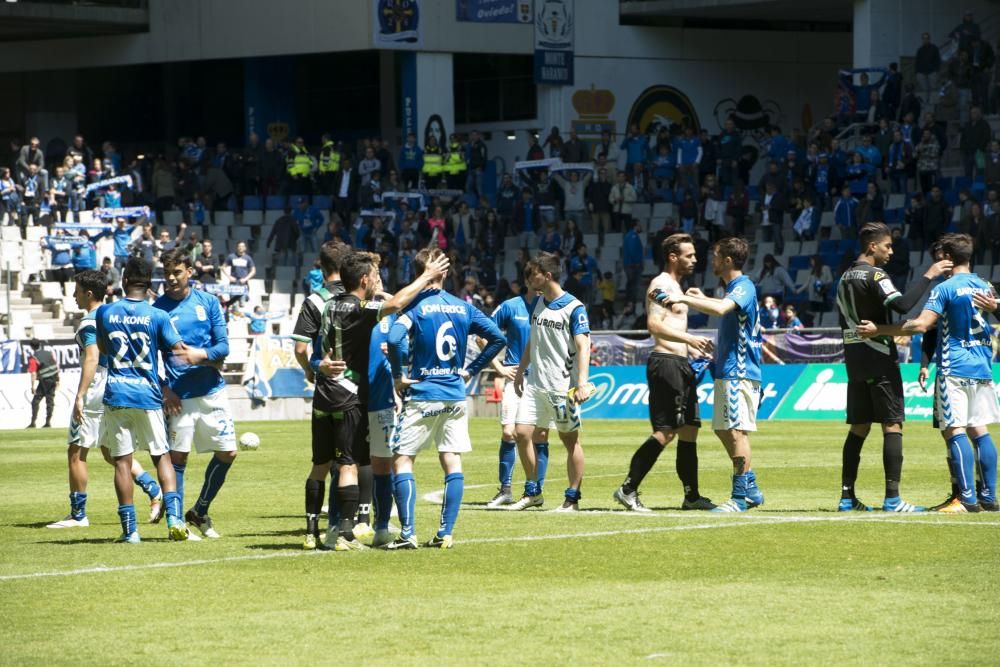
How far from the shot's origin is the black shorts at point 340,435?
11742 millimetres

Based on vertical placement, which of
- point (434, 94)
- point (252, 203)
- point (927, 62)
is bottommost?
point (252, 203)

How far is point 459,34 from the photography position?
47719mm

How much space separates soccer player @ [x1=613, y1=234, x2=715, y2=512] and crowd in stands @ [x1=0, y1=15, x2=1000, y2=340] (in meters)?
19.2

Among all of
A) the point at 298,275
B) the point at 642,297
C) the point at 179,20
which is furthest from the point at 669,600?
the point at 179,20

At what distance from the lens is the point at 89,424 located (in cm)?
1422

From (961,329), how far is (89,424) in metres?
7.21

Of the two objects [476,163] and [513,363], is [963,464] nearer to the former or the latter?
[513,363]

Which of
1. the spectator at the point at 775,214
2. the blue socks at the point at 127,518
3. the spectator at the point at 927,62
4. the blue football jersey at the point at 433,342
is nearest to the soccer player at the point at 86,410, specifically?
the blue socks at the point at 127,518

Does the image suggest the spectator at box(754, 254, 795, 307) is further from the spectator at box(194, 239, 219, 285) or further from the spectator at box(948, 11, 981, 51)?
the spectator at box(194, 239, 219, 285)

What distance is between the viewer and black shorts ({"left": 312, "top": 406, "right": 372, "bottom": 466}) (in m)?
11.7

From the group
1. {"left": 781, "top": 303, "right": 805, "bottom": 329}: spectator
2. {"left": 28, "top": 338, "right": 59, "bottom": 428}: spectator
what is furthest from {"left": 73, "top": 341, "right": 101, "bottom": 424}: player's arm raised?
{"left": 781, "top": 303, "right": 805, "bottom": 329}: spectator

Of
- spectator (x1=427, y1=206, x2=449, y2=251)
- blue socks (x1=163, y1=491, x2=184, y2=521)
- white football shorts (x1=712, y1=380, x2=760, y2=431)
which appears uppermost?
spectator (x1=427, y1=206, x2=449, y2=251)

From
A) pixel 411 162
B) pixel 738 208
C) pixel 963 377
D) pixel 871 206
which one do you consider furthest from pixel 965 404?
pixel 411 162

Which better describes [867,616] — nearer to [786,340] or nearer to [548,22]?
[786,340]
